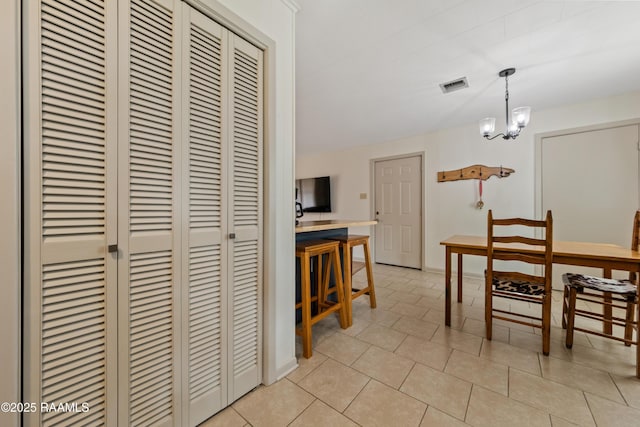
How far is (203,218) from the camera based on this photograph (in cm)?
121

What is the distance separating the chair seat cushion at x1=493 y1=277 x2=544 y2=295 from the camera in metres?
1.91

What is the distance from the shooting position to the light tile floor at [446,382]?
1.27 m

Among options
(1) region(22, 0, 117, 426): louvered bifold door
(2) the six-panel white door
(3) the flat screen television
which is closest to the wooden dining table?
(2) the six-panel white door

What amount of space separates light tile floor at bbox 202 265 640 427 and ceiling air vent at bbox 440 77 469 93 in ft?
7.65

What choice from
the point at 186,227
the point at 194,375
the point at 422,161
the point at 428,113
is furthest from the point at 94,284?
the point at 422,161

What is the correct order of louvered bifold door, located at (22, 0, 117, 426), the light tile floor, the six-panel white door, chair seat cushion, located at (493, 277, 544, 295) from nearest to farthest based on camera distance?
louvered bifold door, located at (22, 0, 117, 426) → the light tile floor → chair seat cushion, located at (493, 277, 544, 295) → the six-panel white door

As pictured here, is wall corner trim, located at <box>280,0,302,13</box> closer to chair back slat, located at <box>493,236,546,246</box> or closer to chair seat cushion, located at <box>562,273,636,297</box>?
chair back slat, located at <box>493,236,546,246</box>

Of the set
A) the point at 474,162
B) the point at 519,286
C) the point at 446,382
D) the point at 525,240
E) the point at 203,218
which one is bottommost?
the point at 446,382

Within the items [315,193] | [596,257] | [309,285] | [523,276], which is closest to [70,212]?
[309,285]

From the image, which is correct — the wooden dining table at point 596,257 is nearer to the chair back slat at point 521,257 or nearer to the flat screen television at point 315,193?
the chair back slat at point 521,257

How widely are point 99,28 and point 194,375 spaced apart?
4.92ft

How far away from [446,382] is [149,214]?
1886 millimetres

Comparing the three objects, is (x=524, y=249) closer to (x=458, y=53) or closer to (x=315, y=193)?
(x=458, y=53)

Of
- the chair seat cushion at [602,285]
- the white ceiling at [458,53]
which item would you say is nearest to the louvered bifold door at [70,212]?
the white ceiling at [458,53]
